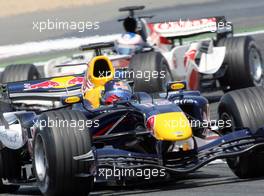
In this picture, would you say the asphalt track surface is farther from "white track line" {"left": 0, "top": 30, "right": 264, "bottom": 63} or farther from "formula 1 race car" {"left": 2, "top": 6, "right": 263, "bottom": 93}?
"white track line" {"left": 0, "top": 30, "right": 264, "bottom": 63}

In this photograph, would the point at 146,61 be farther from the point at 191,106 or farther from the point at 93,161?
the point at 93,161

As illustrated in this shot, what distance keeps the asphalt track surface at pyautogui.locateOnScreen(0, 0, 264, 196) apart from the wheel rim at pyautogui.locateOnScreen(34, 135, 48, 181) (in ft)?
1.93

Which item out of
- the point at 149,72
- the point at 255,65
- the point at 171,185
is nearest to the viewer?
the point at 171,185

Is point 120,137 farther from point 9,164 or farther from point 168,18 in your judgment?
point 168,18

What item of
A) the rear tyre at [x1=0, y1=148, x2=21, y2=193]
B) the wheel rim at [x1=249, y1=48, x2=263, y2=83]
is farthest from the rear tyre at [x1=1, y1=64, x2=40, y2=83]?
the rear tyre at [x1=0, y1=148, x2=21, y2=193]

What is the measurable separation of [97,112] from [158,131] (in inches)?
47.0

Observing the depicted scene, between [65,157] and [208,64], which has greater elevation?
[208,64]

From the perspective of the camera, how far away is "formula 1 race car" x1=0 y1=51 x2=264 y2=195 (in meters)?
9.22

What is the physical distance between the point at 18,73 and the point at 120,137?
7.45 meters

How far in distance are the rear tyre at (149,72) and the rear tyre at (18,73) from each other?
1.85 m

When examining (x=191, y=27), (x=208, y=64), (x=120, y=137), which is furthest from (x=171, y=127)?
(x=191, y=27)

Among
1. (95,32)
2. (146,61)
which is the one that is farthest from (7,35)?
(146,61)

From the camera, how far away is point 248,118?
988 cm

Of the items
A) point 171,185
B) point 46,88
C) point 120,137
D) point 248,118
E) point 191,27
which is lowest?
point 171,185
